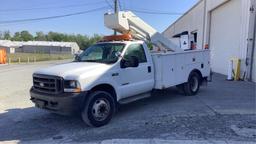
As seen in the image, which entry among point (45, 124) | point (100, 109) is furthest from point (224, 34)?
point (45, 124)

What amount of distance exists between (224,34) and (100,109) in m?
13.5

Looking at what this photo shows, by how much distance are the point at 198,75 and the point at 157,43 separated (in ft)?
6.33

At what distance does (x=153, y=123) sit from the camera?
22.4 ft

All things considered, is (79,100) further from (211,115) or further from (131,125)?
(211,115)

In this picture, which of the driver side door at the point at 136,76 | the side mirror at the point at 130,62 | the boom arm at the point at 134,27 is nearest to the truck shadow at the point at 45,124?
the driver side door at the point at 136,76

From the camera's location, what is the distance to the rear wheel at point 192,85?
1004cm

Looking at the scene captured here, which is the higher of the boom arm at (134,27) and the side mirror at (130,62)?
the boom arm at (134,27)

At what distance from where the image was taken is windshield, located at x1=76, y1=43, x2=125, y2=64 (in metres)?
7.50

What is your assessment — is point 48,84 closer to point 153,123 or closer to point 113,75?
point 113,75

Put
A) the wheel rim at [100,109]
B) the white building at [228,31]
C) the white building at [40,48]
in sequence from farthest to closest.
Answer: the white building at [40,48], the white building at [228,31], the wheel rim at [100,109]

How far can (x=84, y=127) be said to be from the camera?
22.3 ft

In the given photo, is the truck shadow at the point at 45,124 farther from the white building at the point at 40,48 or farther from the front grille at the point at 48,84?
the white building at the point at 40,48

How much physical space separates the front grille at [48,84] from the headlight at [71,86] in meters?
0.11

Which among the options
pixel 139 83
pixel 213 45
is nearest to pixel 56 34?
pixel 213 45
